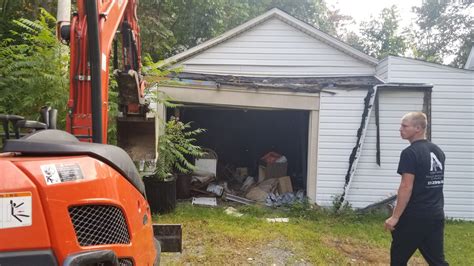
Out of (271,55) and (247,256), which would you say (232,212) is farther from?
(271,55)

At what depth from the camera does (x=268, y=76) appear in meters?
10.7

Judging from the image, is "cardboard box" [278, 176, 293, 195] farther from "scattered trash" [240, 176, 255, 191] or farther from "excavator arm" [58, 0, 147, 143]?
"excavator arm" [58, 0, 147, 143]

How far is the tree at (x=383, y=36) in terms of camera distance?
26.4 m

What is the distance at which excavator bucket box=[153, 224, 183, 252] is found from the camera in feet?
11.0

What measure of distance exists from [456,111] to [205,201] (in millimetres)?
6365

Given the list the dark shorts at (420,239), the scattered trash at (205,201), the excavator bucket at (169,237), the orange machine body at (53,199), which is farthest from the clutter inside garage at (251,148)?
the orange machine body at (53,199)

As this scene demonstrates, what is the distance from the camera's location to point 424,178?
393 centimetres

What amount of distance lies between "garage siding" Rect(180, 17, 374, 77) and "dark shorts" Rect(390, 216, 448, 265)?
7.23 m

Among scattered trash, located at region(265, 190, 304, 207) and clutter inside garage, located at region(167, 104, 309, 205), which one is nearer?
scattered trash, located at region(265, 190, 304, 207)

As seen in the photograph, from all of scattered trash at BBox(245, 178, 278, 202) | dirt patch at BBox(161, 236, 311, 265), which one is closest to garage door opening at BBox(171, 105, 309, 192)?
scattered trash at BBox(245, 178, 278, 202)

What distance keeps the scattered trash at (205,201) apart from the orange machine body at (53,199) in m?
8.03

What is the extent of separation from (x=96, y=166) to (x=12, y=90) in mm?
4494

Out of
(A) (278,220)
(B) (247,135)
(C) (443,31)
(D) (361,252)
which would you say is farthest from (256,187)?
(C) (443,31)

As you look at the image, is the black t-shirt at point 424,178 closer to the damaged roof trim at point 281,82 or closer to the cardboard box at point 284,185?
the damaged roof trim at point 281,82
